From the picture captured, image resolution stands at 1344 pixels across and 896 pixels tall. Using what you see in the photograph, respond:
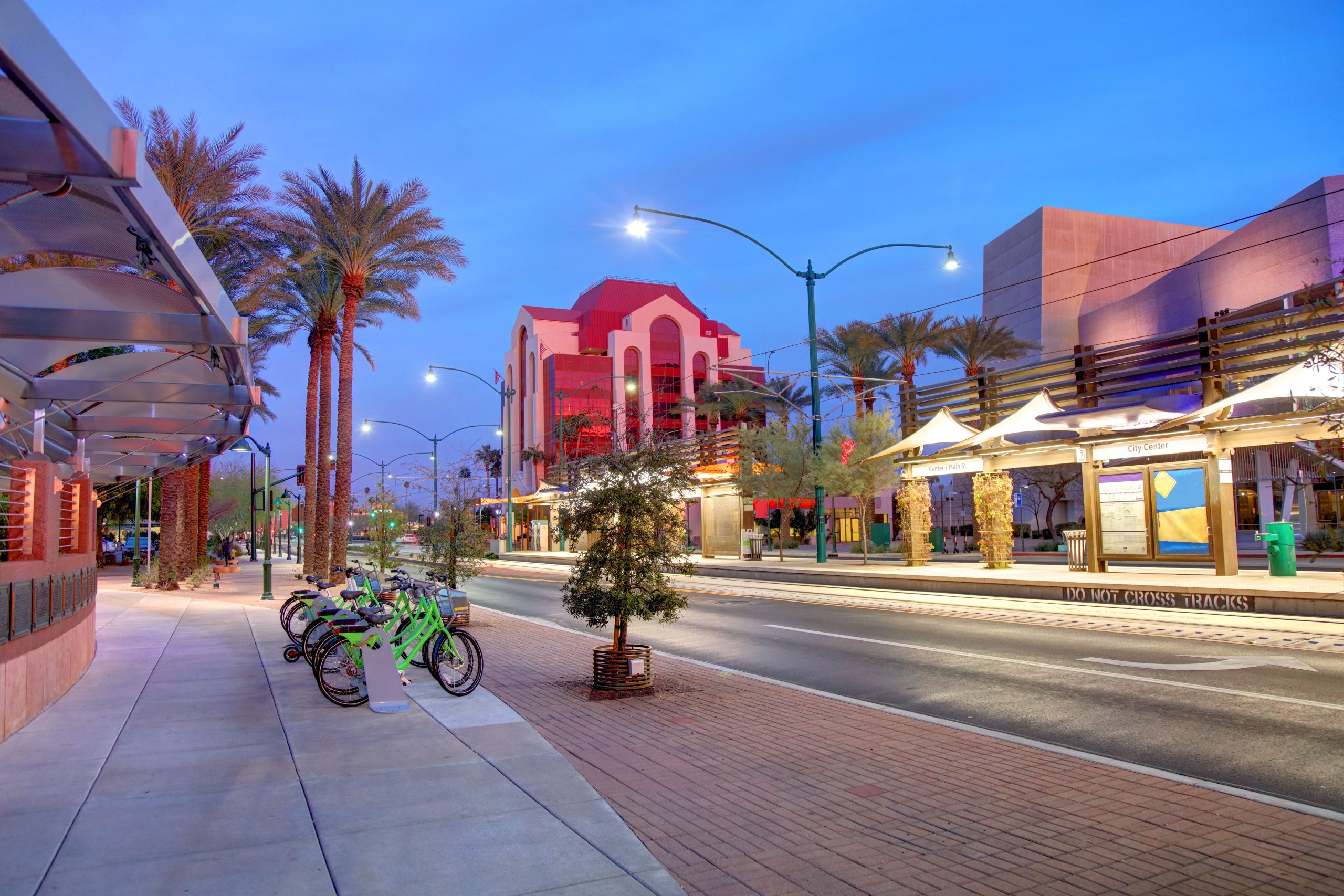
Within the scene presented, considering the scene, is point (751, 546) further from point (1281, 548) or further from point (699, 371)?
point (699, 371)

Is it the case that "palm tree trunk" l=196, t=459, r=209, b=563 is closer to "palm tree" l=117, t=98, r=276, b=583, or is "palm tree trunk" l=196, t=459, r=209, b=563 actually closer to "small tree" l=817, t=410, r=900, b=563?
"palm tree" l=117, t=98, r=276, b=583

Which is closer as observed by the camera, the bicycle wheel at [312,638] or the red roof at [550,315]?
the bicycle wheel at [312,638]

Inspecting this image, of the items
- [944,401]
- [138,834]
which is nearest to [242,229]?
[138,834]

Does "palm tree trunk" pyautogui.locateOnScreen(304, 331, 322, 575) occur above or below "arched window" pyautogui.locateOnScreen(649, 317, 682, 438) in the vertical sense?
below

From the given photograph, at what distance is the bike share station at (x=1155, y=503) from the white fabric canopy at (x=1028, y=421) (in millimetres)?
42

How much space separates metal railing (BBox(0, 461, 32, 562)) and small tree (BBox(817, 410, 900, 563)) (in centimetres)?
2577

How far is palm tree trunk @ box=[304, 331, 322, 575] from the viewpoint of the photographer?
105ft

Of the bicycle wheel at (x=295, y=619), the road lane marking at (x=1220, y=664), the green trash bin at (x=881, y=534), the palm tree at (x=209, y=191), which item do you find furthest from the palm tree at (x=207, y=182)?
the green trash bin at (x=881, y=534)

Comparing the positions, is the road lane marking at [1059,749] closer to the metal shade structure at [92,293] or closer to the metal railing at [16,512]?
the metal shade structure at [92,293]

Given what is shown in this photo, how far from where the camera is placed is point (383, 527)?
809 inches

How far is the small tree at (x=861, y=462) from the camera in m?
33.8

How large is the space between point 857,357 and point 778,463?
11.4 metres

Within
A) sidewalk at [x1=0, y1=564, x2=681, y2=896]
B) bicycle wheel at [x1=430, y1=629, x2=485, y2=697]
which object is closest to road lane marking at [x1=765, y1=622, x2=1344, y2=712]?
bicycle wheel at [x1=430, y1=629, x2=485, y2=697]

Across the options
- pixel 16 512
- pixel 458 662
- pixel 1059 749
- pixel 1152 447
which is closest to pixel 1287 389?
pixel 1152 447
